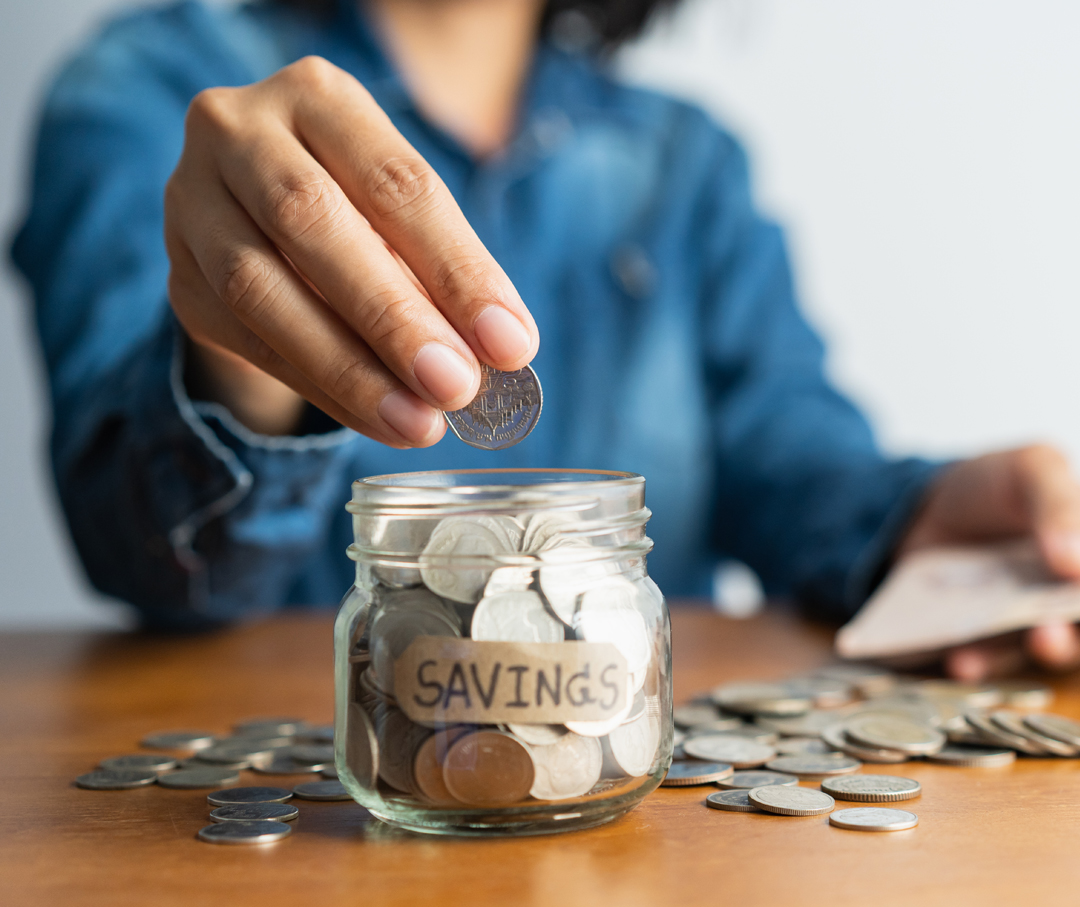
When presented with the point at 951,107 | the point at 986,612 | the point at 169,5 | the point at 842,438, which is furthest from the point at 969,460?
the point at 951,107

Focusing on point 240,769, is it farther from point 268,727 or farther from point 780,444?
point 780,444

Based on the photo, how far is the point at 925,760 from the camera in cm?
72

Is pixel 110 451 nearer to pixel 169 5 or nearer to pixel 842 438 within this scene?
pixel 169 5

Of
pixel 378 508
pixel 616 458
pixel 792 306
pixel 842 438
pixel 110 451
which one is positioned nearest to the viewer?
pixel 378 508

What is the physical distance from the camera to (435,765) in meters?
0.52

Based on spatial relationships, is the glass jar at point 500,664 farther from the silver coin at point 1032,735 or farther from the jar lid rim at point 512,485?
the silver coin at point 1032,735

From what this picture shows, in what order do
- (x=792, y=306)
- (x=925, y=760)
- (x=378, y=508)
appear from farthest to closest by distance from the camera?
(x=792, y=306) < (x=925, y=760) < (x=378, y=508)

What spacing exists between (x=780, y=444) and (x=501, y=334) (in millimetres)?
1265

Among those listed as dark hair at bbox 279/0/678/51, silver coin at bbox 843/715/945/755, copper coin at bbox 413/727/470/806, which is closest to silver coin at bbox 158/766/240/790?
copper coin at bbox 413/727/470/806

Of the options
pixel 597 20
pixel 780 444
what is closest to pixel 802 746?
pixel 780 444

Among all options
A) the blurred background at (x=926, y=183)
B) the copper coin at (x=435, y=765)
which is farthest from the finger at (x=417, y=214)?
the blurred background at (x=926, y=183)

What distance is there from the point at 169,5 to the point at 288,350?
56.5 inches

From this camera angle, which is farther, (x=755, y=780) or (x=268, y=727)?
(x=268, y=727)

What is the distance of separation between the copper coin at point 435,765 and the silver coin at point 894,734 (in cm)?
34
